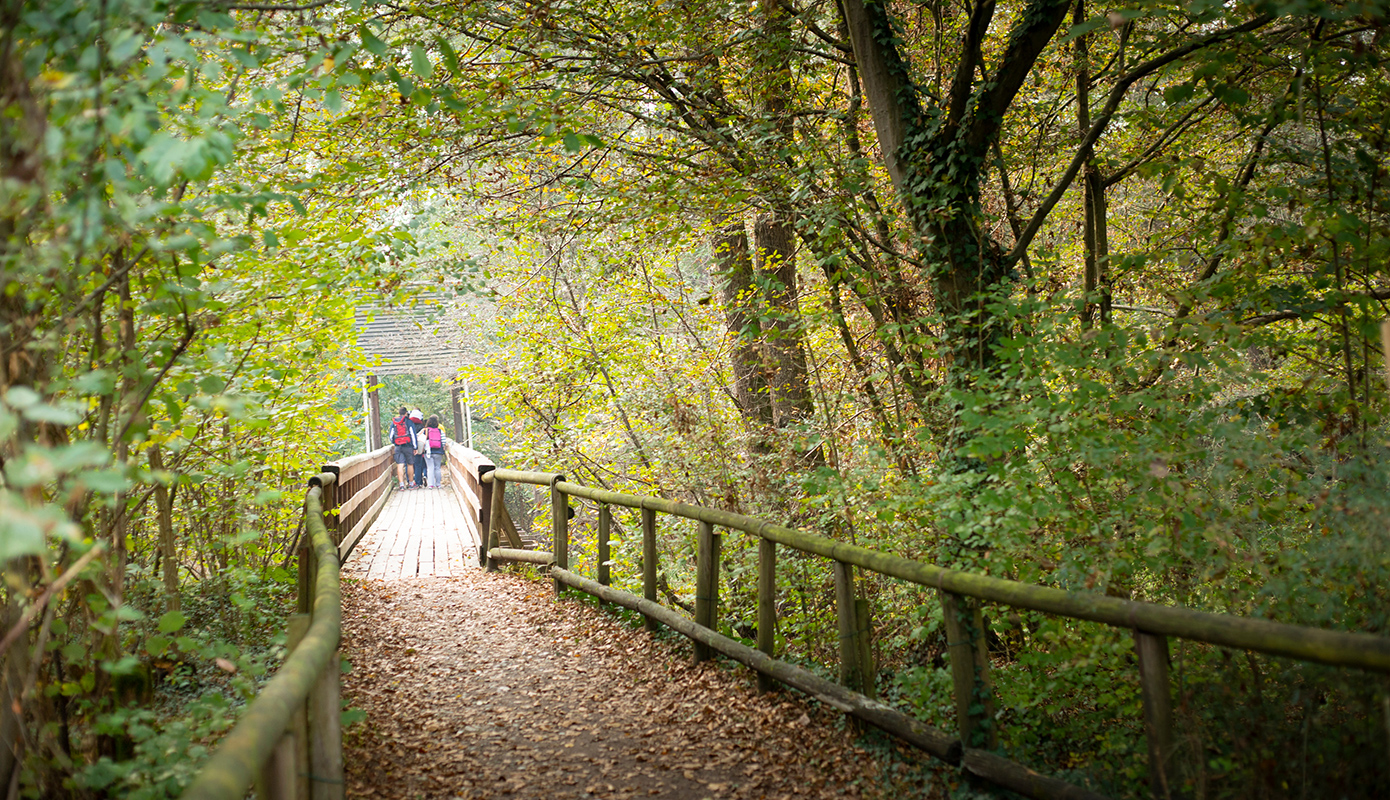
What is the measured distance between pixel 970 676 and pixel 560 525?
491 cm

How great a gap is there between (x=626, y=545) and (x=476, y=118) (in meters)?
4.67

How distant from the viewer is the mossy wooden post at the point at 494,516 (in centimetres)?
986

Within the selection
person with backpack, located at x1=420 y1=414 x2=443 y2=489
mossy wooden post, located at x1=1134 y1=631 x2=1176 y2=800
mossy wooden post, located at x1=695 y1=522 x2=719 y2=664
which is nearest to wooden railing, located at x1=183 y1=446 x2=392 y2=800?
mossy wooden post, located at x1=695 y1=522 x2=719 y2=664

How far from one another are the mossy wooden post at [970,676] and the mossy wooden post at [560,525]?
4.78m

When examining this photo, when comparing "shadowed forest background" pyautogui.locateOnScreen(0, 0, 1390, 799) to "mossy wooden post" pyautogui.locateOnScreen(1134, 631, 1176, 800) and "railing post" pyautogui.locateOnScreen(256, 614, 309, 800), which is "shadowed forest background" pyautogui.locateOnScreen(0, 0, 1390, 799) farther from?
"railing post" pyautogui.locateOnScreen(256, 614, 309, 800)

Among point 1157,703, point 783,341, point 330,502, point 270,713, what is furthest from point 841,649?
point 330,502

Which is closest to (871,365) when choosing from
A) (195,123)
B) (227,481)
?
(227,481)

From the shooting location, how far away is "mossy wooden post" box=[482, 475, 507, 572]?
986cm

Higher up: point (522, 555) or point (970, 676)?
point (970, 676)

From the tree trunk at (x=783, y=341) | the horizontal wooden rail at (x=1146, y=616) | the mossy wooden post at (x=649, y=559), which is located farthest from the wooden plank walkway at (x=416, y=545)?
the horizontal wooden rail at (x=1146, y=616)

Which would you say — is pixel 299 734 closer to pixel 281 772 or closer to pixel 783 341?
pixel 281 772

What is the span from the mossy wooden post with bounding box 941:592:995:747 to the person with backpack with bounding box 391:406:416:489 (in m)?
16.9

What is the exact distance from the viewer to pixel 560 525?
8125 millimetres

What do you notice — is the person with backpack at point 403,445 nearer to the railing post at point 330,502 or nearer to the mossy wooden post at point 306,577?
the railing post at point 330,502
